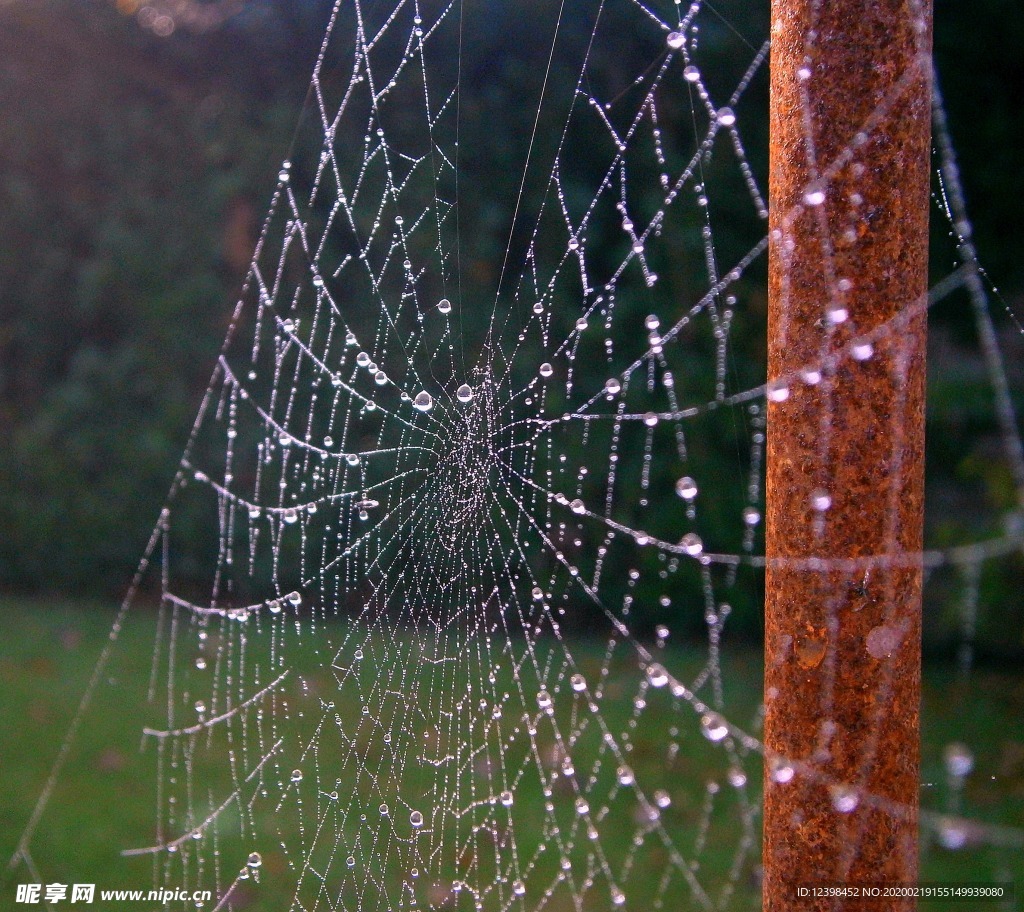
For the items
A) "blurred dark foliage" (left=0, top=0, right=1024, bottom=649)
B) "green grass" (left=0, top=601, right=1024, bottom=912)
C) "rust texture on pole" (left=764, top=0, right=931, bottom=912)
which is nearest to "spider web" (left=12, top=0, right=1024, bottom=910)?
"green grass" (left=0, top=601, right=1024, bottom=912)

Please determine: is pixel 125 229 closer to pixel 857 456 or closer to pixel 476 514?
pixel 476 514

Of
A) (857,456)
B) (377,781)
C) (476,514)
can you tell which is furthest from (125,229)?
(857,456)

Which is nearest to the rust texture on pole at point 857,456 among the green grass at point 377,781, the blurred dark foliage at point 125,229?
the green grass at point 377,781

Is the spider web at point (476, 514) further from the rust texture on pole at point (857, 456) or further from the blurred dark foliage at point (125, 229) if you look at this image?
the rust texture on pole at point (857, 456)

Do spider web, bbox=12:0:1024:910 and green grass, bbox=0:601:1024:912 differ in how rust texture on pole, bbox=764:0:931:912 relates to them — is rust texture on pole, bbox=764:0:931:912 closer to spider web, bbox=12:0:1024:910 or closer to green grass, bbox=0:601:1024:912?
spider web, bbox=12:0:1024:910

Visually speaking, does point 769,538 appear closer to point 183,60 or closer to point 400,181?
point 400,181
